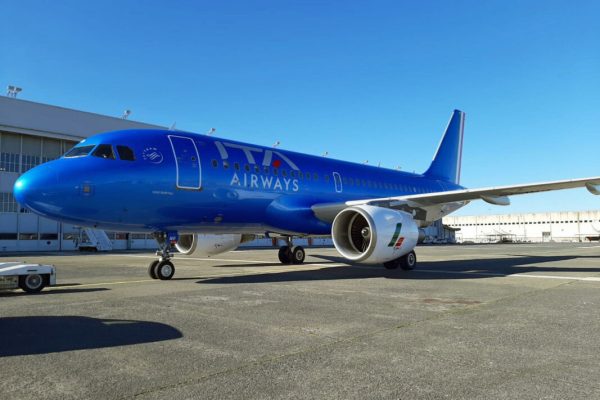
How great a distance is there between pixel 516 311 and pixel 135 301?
5.72 meters

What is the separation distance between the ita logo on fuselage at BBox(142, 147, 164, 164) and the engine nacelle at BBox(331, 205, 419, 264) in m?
4.59

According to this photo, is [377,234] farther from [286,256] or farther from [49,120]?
[49,120]

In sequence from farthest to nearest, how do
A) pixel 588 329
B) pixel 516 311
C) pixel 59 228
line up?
pixel 59 228
pixel 516 311
pixel 588 329

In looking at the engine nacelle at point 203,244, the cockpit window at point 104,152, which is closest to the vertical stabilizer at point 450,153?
the engine nacelle at point 203,244

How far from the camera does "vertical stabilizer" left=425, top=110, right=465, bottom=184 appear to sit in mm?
21062

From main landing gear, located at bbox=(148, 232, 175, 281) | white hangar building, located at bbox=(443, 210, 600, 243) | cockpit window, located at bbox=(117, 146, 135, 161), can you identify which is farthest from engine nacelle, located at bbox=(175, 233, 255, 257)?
white hangar building, located at bbox=(443, 210, 600, 243)

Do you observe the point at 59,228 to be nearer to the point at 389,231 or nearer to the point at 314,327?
the point at 389,231

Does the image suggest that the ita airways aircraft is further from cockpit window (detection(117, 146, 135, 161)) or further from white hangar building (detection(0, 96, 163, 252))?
white hangar building (detection(0, 96, 163, 252))

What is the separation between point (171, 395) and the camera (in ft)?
9.27

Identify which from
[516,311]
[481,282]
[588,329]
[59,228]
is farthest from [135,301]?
[59,228]

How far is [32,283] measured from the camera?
793 cm

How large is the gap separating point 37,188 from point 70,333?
190 inches

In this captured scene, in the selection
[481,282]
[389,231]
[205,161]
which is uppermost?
[205,161]

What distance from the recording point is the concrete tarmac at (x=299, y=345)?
2.97 metres
